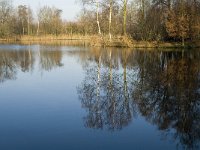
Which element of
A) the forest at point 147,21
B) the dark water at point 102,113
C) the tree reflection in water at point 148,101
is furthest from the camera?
the forest at point 147,21

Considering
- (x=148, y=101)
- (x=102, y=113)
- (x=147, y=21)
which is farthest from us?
(x=147, y=21)

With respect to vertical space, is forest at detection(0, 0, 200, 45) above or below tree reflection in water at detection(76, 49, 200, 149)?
above

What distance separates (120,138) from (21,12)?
77964 millimetres

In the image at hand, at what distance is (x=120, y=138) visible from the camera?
7.44 metres

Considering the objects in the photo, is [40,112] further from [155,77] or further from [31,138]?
[155,77]

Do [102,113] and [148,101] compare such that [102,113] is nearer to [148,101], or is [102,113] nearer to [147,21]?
[148,101]

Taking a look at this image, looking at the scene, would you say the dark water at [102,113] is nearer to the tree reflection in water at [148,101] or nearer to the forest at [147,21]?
the tree reflection in water at [148,101]

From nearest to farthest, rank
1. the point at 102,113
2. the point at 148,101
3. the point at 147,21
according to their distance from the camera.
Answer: the point at 102,113
the point at 148,101
the point at 147,21

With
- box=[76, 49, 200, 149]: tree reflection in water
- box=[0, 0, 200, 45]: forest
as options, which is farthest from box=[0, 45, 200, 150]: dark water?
box=[0, 0, 200, 45]: forest

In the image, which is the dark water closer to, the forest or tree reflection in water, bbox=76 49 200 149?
tree reflection in water, bbox=76 49 200 149

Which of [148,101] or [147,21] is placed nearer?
[148,101]

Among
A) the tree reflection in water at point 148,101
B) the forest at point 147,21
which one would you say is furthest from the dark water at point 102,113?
the forest at point 147,21

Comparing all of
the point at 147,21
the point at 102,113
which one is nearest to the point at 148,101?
the point at 102,113

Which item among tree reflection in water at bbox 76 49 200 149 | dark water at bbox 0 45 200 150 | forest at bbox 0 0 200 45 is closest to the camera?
dark water at bbox 0 45 200 150
